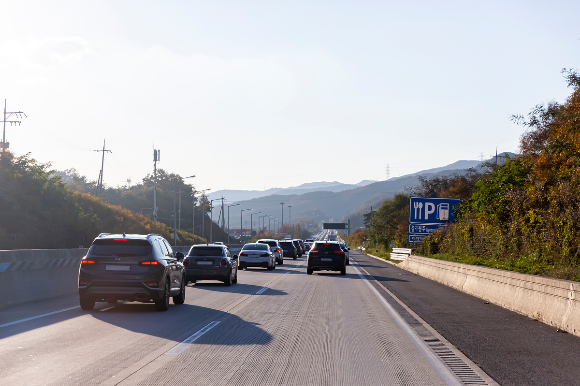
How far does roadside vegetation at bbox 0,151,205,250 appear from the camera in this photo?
2085 inches

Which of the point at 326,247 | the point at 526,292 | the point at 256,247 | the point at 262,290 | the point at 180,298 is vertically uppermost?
the point at 326,247

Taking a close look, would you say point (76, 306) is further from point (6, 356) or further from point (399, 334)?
point (399, 334)

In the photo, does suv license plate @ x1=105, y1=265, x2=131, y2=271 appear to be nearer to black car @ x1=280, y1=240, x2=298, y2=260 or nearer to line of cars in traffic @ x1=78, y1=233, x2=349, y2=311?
line of cars in traffic @ x1=78, y1=233, x2=349, y2=311

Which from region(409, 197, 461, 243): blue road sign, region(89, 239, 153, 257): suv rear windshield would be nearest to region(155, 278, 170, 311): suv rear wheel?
region(89, 239, 153, 257): suv rear windshield

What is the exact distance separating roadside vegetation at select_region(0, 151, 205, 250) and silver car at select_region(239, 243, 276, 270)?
22.6 m

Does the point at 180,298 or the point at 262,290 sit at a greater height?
the point at 180,298

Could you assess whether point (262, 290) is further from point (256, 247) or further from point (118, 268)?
point (256, 247)

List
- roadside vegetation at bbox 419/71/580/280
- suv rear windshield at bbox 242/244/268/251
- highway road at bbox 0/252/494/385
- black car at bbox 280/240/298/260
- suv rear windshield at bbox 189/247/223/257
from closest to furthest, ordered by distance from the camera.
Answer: highway road at bbox 0/252/494/385 < roadside vegetation at bbox 419/71/580/280 < suv rear windshield at bbox 189/247/223/257 < suv rear windshield at bbox 242/244/268/251 < black car at bbox 280/240/298/260

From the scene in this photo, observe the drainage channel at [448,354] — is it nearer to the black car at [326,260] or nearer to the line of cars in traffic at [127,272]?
the line of cars in traffic at [127,272]

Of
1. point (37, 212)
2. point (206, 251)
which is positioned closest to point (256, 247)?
point (206, 251)

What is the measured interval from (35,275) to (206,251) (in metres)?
7.34

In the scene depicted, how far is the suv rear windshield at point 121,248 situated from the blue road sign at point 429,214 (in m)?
28.9

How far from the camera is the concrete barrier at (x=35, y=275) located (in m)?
15.2

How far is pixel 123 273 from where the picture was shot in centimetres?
1395
